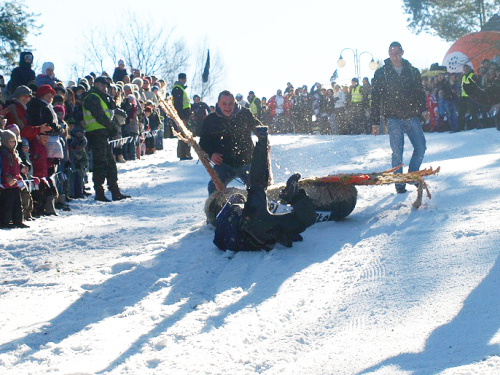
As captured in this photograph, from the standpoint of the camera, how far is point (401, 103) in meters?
8.26

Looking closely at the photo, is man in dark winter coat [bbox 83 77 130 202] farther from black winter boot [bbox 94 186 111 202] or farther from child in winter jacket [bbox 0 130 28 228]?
child in winter jacket [bbox 0 130 28 228]

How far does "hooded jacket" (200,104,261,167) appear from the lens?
25.4 ft

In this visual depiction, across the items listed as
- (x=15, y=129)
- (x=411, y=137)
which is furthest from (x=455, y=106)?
(x=15, y=129)

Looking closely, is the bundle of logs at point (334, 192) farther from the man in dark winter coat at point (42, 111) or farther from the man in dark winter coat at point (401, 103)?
the man in dark winter coat at point (42, 111)

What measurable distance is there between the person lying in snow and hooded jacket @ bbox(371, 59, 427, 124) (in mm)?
2706

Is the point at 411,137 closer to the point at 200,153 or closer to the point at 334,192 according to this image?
the point at 334,192

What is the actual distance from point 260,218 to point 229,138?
82.7 inches

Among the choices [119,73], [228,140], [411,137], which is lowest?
[411,137]

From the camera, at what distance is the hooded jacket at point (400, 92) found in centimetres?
827

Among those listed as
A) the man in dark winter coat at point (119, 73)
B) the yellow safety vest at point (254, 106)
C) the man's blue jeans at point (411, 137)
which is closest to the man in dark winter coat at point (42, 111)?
the man's blue jeans at point (411, 137)

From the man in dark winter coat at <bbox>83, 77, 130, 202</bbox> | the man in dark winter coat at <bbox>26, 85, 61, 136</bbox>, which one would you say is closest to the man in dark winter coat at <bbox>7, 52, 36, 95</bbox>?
the man in dark winter coat at <bbox>83, 77, 130, 202</bbox>

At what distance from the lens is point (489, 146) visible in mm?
13430

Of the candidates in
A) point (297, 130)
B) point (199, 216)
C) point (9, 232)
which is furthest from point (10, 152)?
point (297, 130)

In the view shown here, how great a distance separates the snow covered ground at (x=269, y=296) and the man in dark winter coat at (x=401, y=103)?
56 centimetres
